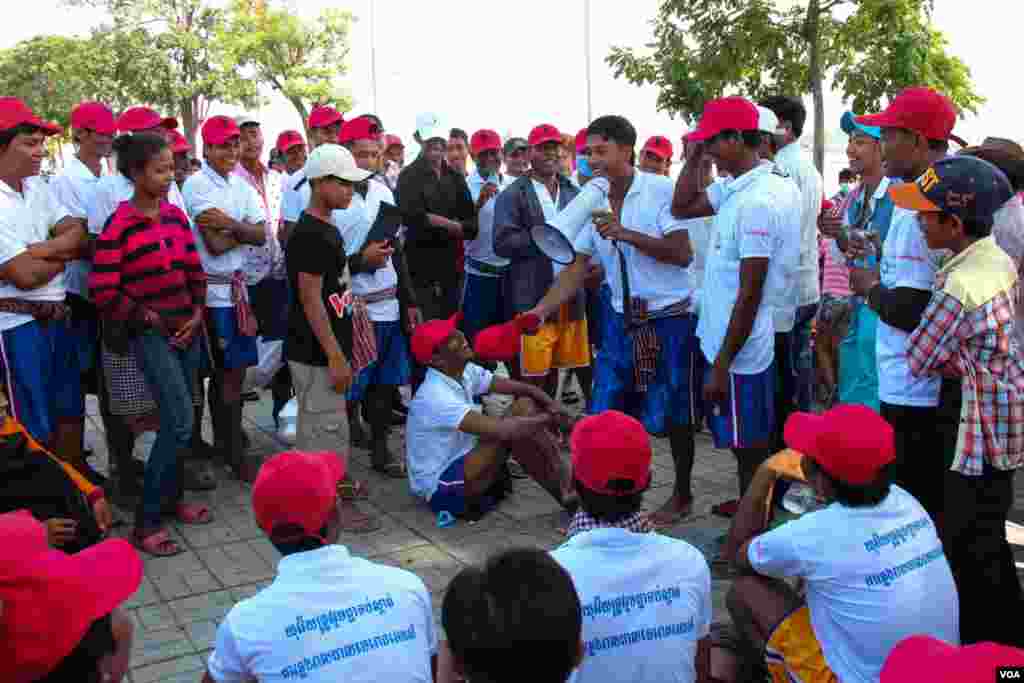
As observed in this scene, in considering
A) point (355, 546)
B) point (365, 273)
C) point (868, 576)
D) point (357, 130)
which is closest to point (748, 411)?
point (868, 576)

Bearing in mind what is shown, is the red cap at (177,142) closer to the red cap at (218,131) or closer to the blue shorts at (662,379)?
the red cap at (218,131)

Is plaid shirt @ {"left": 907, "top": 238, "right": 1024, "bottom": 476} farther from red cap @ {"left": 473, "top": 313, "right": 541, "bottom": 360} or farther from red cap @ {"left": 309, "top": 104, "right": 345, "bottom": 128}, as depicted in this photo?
red cap @ {"left": 309, "top": 104, "right": 345, "bottom": 128}

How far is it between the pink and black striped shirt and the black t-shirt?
54cm

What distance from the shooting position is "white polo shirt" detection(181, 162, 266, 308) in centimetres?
540

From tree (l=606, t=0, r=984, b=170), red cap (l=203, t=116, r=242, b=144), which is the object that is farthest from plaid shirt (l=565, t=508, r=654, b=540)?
tree (l=606, t=0, r=984, b=170)

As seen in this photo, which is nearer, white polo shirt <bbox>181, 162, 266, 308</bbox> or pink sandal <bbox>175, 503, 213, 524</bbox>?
pink sandal <bbox>175, 503, 213, 524</bbox>

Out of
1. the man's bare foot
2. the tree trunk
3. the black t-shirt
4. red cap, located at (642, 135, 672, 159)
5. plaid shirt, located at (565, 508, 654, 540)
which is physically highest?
the tree trunk

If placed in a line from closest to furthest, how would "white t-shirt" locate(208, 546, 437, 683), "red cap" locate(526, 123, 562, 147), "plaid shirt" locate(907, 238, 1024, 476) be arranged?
"white t-shirt" locate(208, 546, 437, 683) < "plaid shirt" locate(907, 238, 1024, 476) < "red cap" locate(526, 123, 562, 147)

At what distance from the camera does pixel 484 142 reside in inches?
324

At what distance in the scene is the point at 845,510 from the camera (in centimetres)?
266

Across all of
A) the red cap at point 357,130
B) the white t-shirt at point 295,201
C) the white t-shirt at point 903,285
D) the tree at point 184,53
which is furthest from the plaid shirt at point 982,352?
the tree at point 184,53

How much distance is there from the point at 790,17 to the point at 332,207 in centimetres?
638

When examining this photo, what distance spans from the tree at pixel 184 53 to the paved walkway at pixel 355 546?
31676mm

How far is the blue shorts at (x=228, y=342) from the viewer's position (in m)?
5.46
